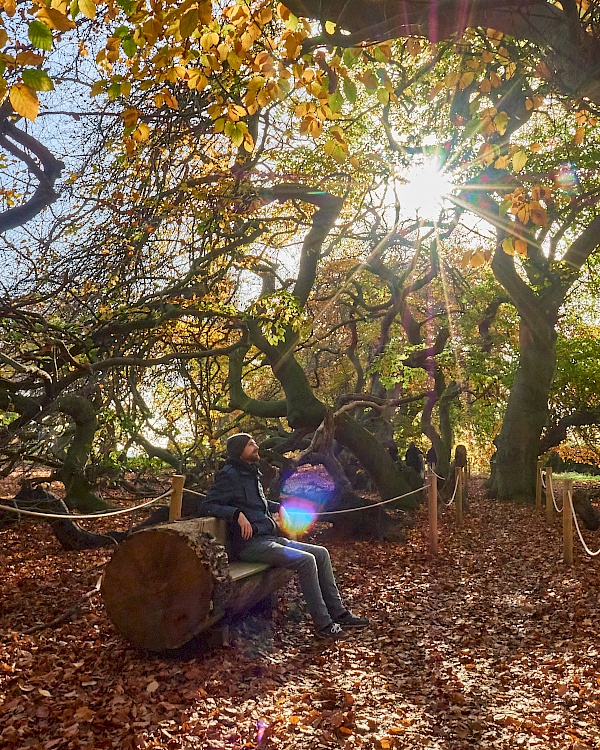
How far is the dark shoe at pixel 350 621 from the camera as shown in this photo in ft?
20.3

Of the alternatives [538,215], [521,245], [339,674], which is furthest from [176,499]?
[538,215]

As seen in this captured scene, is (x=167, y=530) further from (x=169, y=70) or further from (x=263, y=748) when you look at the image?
(x=169, y=70)

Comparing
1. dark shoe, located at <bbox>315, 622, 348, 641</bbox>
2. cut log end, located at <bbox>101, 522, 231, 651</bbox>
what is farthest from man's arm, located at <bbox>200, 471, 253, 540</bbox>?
dark shoe, located at <bbox>315, 622, 348, 641</bbox>

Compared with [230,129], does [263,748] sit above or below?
below

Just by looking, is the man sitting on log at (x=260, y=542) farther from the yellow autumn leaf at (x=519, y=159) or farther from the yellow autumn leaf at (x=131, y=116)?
the yellow autumn leaf at (x=519, y=159)

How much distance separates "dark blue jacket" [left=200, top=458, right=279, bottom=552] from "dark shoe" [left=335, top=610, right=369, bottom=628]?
102 cm

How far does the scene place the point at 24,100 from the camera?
238 centimetres

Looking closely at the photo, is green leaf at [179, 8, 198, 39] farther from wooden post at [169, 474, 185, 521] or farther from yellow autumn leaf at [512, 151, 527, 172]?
wooden post at [169, 474, 185, 521]

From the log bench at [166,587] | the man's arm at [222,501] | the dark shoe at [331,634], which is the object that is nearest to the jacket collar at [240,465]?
the man's arm at [222,501]

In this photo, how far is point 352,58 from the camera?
3410mm

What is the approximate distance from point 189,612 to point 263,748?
1319 millimetres

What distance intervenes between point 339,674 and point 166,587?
1.48m

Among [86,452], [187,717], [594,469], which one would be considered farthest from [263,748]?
[594,469]

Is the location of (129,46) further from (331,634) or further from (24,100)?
(331,634)
